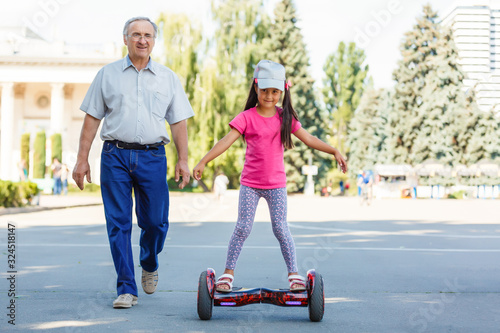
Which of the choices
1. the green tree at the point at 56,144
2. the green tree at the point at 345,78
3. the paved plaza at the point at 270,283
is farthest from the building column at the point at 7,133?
the paved plaza at the point at 270,283

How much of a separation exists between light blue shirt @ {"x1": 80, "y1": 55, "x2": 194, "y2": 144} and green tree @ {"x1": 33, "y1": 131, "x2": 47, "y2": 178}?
46.6 m

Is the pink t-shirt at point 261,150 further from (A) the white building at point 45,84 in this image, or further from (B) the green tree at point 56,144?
(A) the white building at point 45,84

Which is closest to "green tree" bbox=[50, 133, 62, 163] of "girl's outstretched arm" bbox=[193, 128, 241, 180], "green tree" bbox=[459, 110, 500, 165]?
"green tree" bbox=[459, 110, 500, 165]

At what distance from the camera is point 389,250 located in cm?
1012

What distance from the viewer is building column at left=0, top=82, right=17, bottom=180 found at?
60.4m

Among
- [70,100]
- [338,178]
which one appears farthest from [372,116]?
[70,100]

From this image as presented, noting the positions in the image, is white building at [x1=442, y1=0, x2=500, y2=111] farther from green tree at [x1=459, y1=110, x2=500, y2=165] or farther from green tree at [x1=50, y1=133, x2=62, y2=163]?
green tree at [x1=50, y1=133, x2=62, y2=163]

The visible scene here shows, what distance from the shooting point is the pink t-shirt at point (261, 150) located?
489cm

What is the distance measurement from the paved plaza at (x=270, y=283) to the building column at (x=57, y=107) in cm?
4880

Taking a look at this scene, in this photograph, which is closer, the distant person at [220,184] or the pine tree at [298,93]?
the distant person at [220,184]

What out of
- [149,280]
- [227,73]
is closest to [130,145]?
[149,280]

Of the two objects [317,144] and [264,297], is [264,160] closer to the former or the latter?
[317,144]

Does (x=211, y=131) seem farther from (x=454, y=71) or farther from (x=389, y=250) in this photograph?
(x=389, y=250)

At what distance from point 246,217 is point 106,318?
1149 mm
